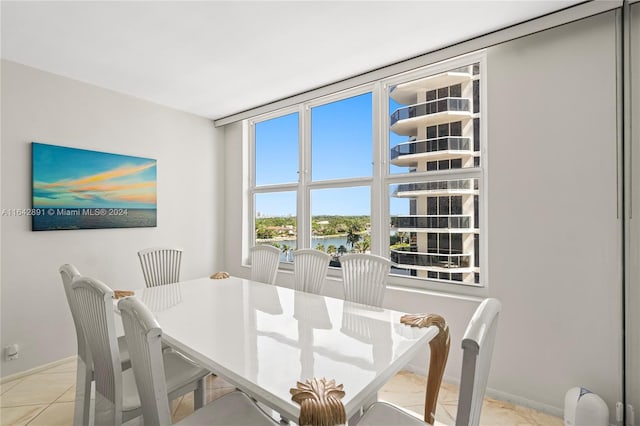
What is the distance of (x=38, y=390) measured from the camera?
2.46m

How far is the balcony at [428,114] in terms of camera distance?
2.64 m

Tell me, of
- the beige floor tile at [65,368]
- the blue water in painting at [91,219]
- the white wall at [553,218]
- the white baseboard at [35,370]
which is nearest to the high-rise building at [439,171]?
the white wall at [553,218]

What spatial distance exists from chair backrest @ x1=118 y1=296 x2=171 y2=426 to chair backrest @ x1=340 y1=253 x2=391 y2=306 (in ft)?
4.58

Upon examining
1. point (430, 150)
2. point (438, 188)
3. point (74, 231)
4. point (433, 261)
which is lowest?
point (433, 261)

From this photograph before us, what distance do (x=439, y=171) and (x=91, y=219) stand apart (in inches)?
133

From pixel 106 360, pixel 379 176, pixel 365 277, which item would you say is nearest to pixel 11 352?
pixel 106 360

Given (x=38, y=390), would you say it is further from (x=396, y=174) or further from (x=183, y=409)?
(x=396, y=174)

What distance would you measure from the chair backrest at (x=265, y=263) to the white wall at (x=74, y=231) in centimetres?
149

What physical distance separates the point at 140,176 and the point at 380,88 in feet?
9.11

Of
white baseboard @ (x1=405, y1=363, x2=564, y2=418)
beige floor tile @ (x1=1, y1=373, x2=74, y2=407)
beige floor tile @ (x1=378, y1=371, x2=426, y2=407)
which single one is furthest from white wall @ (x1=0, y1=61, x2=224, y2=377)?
white baseboard @ (x1=405, y1=363, x2=564, y2=418)

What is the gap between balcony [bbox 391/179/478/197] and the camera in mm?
2607

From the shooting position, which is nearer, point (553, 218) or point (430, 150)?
point (553, 218)

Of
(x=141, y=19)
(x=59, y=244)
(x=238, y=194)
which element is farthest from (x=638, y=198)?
(x=59, y=244)

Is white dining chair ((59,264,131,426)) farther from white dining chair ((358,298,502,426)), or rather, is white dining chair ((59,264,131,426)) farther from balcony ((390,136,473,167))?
balcony ((390,136,473,167))
